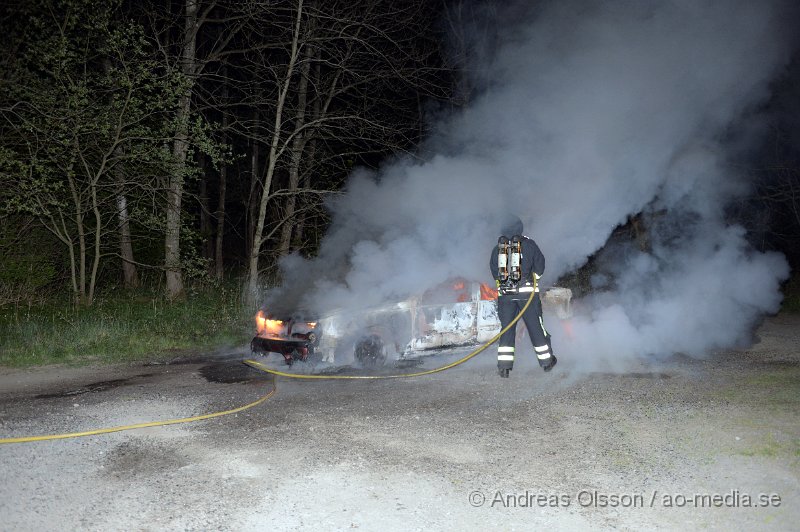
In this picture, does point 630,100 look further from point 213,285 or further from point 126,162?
point 213,285

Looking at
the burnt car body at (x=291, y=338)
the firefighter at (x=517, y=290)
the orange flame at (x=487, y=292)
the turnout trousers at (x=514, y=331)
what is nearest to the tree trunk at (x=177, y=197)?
the burnt car body at (x=291, y=338)

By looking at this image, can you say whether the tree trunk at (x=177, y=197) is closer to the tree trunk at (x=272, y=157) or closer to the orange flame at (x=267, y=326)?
the tree trunk at (x=272, y=157)

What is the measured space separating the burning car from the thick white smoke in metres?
0.24

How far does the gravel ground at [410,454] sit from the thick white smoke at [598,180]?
7.00ft

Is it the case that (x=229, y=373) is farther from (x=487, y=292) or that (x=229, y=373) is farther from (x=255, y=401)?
(x=487, y=292)

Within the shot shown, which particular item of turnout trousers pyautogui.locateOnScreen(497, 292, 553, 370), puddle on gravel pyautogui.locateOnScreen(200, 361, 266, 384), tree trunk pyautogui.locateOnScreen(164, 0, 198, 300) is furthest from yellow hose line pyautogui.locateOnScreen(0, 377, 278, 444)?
tree trunk pyautogui.locateOnScreen(164, 0, 198, 300)

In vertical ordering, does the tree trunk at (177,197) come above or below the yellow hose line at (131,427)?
above

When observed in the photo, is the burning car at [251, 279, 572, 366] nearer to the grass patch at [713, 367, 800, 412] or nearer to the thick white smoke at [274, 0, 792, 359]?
the thick white smoke at [274, 0, 792, 359]

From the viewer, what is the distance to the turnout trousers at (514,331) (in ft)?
27.8

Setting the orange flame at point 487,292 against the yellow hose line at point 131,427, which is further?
the orange flame at point 487,292

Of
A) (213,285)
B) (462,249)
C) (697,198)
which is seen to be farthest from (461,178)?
(213,285)

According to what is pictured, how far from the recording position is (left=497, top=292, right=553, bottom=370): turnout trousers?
27.8ft

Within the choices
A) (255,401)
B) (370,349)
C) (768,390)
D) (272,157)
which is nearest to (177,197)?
(272,157)

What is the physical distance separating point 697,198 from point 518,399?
299 inches
